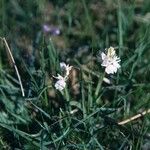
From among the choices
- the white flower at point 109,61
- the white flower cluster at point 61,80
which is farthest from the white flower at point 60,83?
the white flower at point 109,61

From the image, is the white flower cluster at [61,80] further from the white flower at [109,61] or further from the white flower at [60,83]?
the white flower at [109,61]

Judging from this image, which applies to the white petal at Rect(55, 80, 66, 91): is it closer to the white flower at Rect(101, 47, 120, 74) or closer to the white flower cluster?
the white flower cluster

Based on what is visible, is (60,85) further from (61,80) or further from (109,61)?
(109,61)

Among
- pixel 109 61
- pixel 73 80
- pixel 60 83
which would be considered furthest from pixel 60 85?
pixel 73 80

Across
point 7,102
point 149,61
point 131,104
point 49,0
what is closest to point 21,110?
point 7,102

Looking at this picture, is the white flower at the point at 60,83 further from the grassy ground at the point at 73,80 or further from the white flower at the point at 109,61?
the white flower at the point at 109,61

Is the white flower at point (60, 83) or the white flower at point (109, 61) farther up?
the white flower at point (109, 61)

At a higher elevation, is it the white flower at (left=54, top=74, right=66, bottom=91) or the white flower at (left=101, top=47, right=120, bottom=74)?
the white flower at (left=101, top=47, right=120, bottom=74)

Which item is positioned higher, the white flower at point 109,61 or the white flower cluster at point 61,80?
the white flower at point 109,61

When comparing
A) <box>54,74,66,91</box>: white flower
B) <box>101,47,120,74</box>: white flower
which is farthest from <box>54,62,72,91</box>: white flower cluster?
<box>101,47,120,74</box>: white flower
